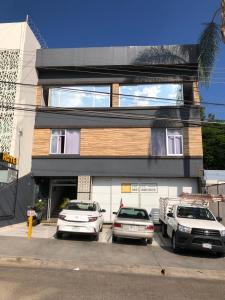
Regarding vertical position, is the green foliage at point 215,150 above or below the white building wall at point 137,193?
above

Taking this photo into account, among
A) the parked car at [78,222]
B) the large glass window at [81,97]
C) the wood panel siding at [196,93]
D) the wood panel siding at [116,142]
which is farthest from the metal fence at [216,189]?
the large glass window at [81,97]

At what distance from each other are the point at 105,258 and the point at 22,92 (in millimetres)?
12674

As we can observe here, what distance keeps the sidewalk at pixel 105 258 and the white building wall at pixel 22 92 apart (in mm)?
7021

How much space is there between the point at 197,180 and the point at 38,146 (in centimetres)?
1004

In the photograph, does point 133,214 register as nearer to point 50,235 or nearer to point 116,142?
point 50,235

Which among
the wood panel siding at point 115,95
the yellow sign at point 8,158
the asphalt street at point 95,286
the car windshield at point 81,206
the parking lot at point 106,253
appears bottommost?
the asphalt street at point 95,286

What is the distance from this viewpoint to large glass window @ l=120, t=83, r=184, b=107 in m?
22.1

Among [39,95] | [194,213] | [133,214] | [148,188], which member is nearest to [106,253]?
[133,214]

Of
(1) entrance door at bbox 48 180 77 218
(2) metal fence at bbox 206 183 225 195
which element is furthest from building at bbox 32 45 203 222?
(2) metal fence at bbox 206 183 225 195

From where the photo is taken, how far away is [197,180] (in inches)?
833

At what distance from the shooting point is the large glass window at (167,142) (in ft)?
70.2

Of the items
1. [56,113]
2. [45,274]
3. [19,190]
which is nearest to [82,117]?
[56,113]

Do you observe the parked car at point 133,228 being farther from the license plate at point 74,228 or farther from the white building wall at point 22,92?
the white building wall at point 22,92

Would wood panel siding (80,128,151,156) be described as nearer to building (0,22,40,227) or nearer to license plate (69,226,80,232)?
building (0,22,40,227)
